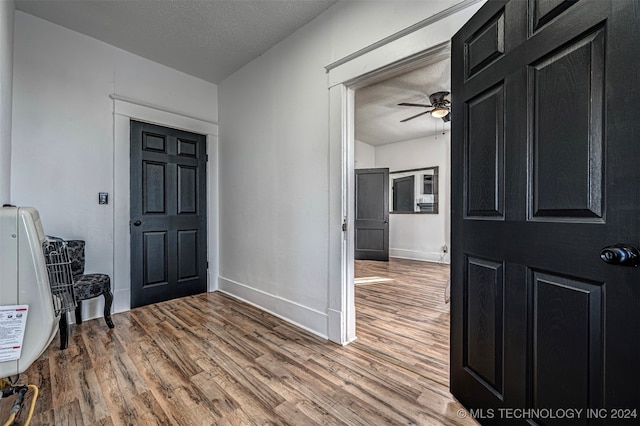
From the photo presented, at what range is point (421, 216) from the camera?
5.88 meters

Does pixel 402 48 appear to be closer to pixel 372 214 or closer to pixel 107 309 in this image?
pixel 107 309

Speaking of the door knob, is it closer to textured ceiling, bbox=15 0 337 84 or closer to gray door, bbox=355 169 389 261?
textured ceiling, bbox=15 0 337 84

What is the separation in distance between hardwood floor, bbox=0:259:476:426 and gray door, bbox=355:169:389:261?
309 centimetres

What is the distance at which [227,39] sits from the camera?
8.95 feet

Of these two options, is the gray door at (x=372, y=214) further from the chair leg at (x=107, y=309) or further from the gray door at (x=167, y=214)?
the chair leg at (x=107, y=309)

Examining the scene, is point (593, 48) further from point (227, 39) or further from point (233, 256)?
point (233, 256)

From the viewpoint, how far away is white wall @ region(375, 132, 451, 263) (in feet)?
18.2

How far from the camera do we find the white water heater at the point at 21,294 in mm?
1019

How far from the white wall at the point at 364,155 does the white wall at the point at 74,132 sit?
4.13 meters

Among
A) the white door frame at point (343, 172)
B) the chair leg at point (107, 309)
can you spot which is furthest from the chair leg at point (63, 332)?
the white door frame at point (343, 172)

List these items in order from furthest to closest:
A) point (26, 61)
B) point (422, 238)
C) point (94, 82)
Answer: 1. point (422, 238)
2. point (94, 82)
3. point (26, 61)

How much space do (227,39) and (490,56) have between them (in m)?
2.48

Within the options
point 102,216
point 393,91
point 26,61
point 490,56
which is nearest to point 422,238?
point 393,91

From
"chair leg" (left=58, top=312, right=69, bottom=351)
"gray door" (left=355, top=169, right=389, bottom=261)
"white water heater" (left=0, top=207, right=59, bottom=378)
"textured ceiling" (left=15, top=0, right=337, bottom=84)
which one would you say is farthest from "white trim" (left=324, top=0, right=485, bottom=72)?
"gray door" (left=355, top=169, right=389, bottom=261)
